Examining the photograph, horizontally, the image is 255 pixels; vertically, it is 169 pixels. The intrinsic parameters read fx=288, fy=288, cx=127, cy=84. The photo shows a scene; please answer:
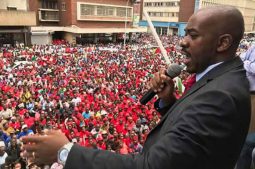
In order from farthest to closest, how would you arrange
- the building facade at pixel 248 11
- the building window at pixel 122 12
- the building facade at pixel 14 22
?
the building facade at pixel 248 11 → the building window at pixel 122 12 → the building facade at pixel 14 22

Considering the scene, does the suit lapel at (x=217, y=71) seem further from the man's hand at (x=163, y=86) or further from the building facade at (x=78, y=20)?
the building facade at (x=78, y=20)

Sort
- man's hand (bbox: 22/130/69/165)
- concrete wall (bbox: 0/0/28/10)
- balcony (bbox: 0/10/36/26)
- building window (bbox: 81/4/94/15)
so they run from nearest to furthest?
1. man's hand (bbox: 22/130/69/165)
2. balcony (bbox: 0/10/36/26)
3. concrete wall (bbox: 0/0/28/10)
4. building window (bbox: 81/4/94/15)

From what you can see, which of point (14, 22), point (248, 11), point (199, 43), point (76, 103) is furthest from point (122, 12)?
point (248, 11)

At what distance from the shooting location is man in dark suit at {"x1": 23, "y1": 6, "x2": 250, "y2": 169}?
1222mm

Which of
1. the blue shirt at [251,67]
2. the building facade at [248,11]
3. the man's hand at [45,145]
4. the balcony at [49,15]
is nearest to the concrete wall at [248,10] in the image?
the building facade at [248,11]

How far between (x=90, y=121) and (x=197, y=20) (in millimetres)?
8844

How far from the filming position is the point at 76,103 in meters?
12.3

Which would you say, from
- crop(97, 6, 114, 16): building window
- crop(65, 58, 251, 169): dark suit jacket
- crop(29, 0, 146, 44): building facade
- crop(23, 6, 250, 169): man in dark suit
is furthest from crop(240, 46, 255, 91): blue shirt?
crop(97, 6, 114, 16): building window

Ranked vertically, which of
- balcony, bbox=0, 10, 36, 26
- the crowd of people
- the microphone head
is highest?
balcony, bbox=0, 10, 36, 26

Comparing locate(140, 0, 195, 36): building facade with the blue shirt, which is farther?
locate(140, 0, 195, 36): building facade

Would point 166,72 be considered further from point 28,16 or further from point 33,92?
point 28,16

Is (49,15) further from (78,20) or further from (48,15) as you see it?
(78,20)

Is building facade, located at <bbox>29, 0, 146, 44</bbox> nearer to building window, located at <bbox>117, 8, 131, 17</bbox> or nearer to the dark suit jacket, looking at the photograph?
building window, located at <bbox>117, 8, 131, 17</bbox>

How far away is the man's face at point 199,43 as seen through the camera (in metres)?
1.56
